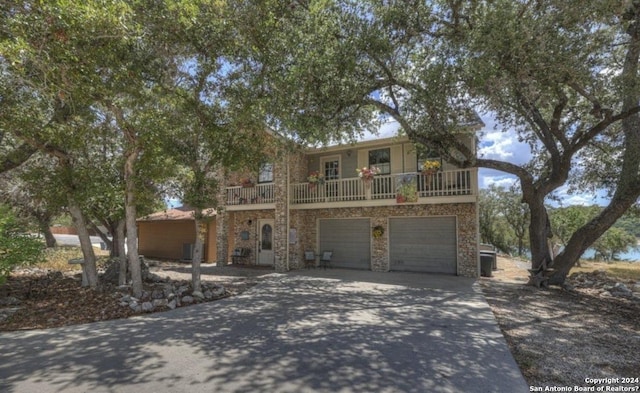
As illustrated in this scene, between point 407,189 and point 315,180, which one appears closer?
point 407,189

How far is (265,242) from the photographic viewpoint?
52.0ft

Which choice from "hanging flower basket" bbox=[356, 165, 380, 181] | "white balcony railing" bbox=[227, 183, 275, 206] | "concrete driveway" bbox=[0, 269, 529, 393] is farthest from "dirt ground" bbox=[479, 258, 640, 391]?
"white balcony railing" bbox=[227, 183, 275, 206]

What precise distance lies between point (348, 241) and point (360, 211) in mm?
1408

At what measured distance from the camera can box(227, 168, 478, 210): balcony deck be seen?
11992 millimetres

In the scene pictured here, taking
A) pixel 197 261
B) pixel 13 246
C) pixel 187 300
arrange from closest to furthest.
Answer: pixel 13 246, pixel 187 300, pixel 197 261

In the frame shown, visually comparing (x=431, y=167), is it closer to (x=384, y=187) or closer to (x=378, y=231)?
(x=384, y=187)

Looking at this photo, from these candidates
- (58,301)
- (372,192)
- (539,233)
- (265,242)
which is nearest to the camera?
(58,301)

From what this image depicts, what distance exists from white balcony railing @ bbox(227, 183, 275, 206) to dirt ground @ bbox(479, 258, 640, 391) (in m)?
9.22

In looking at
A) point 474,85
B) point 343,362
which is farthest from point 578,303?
point 343,362

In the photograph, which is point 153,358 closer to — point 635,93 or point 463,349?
point 463,349

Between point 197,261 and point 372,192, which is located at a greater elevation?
point 372,192

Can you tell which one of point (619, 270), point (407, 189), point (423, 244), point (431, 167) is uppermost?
point (431, 167)

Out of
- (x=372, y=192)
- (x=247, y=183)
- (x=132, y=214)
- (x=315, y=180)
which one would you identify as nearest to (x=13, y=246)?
(x=132, y=214)

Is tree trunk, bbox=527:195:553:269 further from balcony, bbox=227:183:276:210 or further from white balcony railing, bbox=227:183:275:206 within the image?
white balcony railing, bbox=227:183:275:206
